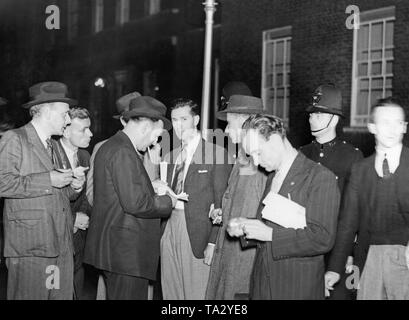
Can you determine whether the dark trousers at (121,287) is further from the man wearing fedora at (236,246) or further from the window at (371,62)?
the window at (371,62)

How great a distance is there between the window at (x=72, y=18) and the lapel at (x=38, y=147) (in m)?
20.2

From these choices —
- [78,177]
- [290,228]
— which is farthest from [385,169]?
[78,177]

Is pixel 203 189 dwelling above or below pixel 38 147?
below

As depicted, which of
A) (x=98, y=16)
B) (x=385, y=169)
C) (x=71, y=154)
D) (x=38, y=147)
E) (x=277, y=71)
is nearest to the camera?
(x=385, y=169)

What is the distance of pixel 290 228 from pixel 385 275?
898 mm

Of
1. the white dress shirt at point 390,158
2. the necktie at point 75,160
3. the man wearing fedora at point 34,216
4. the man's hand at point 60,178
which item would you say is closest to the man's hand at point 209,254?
the man wearing fedora at point 34,216

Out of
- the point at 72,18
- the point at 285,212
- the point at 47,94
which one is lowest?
the point at 285,212

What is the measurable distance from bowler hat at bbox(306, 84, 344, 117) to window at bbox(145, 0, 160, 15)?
15589mm

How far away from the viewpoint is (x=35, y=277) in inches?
182

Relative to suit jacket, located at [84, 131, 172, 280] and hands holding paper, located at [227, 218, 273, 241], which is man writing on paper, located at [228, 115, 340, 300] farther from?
suit jacket, located at [84, 131, 172, 280]

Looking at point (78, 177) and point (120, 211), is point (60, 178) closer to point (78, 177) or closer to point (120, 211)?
point (78, 177)

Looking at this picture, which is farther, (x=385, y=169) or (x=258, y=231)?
(x=385, y=169)

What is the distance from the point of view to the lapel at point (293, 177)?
3.59 m

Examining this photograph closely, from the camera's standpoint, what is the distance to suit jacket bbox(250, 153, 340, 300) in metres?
3.49
